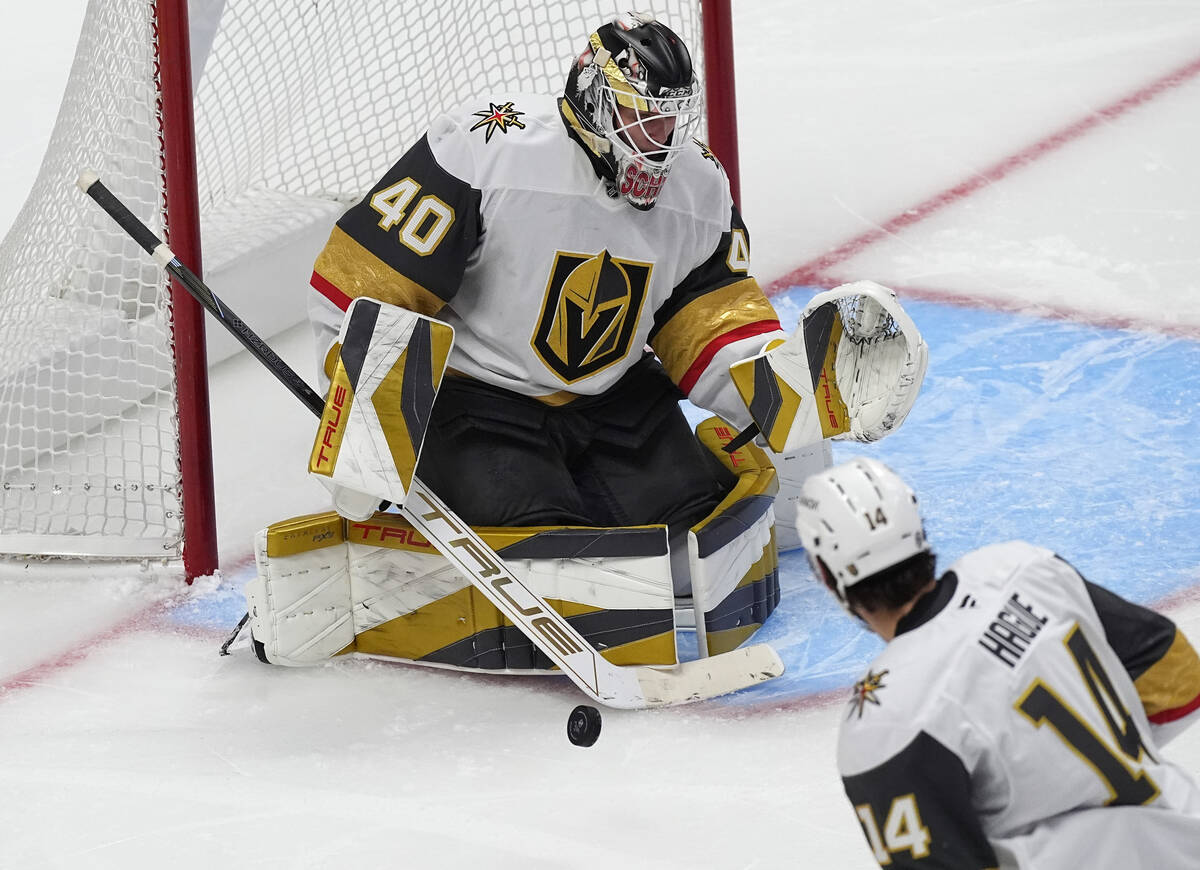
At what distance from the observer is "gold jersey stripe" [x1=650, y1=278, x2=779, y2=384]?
308 cm

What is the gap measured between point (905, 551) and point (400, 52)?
8.17ft

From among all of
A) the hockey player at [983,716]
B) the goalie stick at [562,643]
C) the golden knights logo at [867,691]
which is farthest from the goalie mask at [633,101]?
the golden knights logo at [867,691]

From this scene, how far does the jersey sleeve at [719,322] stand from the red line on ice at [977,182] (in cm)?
141

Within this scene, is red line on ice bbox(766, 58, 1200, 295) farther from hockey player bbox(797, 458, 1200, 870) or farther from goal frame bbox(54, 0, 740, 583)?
hockey player bbox(797, 458, 1200, 870)

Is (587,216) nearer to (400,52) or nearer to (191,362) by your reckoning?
(191,362)

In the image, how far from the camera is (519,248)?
111 inches

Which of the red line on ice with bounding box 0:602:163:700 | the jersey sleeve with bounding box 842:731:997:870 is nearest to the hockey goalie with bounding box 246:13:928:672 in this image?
the red line on ice with bounding box 0:602:163:700

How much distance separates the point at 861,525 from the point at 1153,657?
0.36m

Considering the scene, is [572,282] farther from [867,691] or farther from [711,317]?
[867,691]

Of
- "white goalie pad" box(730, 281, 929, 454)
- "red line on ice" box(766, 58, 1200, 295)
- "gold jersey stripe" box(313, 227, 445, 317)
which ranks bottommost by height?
"red line on ice" box(766, 58, 1200, 295)

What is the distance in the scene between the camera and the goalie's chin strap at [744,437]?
3090 mm

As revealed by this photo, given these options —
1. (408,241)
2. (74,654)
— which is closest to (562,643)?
(408,241)

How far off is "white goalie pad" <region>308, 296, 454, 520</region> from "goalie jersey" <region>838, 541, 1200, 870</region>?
1.29 m

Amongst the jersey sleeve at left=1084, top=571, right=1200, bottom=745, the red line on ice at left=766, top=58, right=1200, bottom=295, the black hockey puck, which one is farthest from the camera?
the red line on ice at left=766, top=58, right=1200, bottom=295
